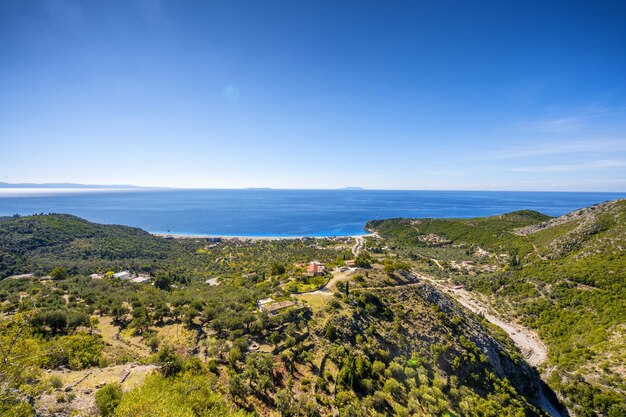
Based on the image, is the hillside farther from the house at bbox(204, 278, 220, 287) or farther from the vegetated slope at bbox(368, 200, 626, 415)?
the house at bbox(204, 278, 220, 287)

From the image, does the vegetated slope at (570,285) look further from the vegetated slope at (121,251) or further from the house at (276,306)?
the vegetated slope at (121,251)

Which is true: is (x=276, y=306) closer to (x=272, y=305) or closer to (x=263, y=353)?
(x=272, y=305)

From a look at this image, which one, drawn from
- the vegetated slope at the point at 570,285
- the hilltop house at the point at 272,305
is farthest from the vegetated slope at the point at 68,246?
the vegetated slope at the point at 570,285

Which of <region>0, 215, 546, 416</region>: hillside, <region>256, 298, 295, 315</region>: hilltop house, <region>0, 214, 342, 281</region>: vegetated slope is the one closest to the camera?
<region>0, 215, 546, 416</region>: hillside

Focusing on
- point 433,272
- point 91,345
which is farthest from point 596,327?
point 91,345

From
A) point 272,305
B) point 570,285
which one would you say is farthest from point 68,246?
point 570,285

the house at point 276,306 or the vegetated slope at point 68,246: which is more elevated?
the house at point 276,306

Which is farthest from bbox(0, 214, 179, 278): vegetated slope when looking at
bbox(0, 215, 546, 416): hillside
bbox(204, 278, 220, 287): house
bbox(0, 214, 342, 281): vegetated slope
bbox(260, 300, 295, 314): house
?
bbox(260, 300, 295, 314): house
